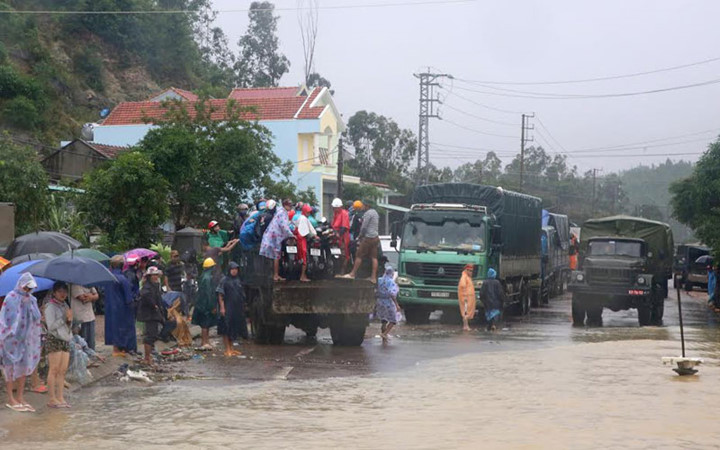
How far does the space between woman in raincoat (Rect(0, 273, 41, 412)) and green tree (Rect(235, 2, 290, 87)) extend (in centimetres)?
7030

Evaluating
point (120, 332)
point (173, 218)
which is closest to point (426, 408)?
point (120, 332)

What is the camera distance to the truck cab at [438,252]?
83.5ft

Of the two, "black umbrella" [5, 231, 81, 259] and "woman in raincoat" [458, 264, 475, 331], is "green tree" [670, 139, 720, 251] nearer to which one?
"woman in raincoat" [458, 264, 475, 331]

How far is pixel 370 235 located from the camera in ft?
62.2

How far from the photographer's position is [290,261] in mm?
18203

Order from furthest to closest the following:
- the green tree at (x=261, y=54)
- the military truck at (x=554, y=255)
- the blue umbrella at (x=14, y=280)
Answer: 1. the green tree at (x=261, y=54)
2. the military truck at (x=554, y=255)
3. the blue umbrella at (x=14, y=280)

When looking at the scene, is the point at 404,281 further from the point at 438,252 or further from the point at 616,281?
the point at 616,281

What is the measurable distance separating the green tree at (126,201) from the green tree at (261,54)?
55.1m

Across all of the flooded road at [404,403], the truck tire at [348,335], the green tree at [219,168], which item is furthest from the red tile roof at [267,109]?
the flooded road at [404,403]

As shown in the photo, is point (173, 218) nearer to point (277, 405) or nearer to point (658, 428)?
point (277, 405)

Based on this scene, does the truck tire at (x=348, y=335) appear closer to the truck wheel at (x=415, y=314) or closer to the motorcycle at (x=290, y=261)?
the motorcycle at (x=290, y=261)

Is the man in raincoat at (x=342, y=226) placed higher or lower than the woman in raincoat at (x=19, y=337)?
higher

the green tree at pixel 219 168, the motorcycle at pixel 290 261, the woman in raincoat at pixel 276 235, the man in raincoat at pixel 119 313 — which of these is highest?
the green tree at pixel 219 168

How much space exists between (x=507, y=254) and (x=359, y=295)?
1074cm
